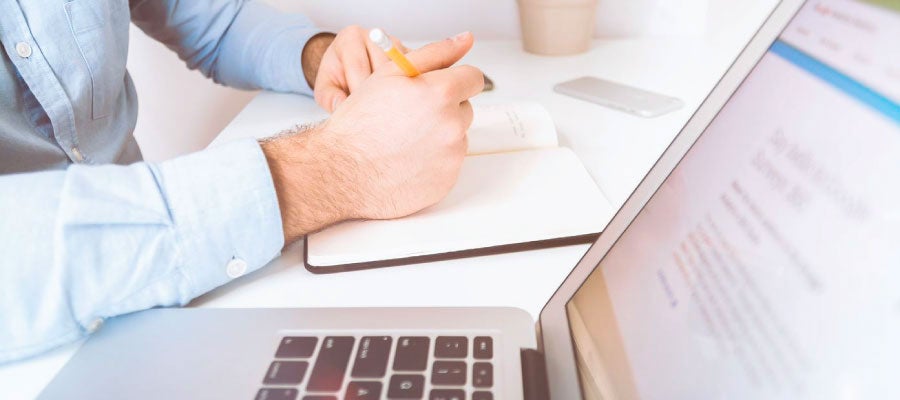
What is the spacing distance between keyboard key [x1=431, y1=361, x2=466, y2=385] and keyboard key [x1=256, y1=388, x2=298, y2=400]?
70 millimetres

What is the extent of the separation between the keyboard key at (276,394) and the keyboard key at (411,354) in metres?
0.05

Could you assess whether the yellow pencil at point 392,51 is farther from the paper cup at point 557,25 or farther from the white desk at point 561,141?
the paper cup at point 557,25

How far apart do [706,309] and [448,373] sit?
0.13 m

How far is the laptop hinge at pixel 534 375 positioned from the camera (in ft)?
0.99

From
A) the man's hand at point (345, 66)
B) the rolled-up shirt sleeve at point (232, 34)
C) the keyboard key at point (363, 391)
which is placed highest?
the rolled-up shirt sleeve at point (232, 34)

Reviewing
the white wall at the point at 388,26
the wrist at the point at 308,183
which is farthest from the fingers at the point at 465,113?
the white wall at the point at 388,26

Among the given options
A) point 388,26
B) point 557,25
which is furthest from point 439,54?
point 388,26

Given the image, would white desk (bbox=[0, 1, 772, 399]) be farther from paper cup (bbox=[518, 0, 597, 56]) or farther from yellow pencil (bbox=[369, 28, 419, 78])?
yellow pencil (bbox=[369, 28, 419, 78])

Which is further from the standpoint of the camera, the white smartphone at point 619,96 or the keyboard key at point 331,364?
the white smartphone at point 619,96

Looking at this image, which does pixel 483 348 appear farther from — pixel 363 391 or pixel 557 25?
pixel 557 25

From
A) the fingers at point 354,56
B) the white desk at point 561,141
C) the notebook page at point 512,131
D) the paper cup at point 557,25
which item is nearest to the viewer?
the white desk at point 561,141

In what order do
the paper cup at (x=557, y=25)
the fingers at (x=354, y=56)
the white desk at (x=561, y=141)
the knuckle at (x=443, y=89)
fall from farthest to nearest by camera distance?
the paper cup at (x=557, y=25), the fingers at (x=354, y=56), the knuckle at (x=443, y=89), the white desk at (x=561, y=141)

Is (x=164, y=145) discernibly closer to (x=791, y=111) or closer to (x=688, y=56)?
(x=688, y=56)

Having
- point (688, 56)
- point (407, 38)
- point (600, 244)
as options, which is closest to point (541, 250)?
point (600, 244)
